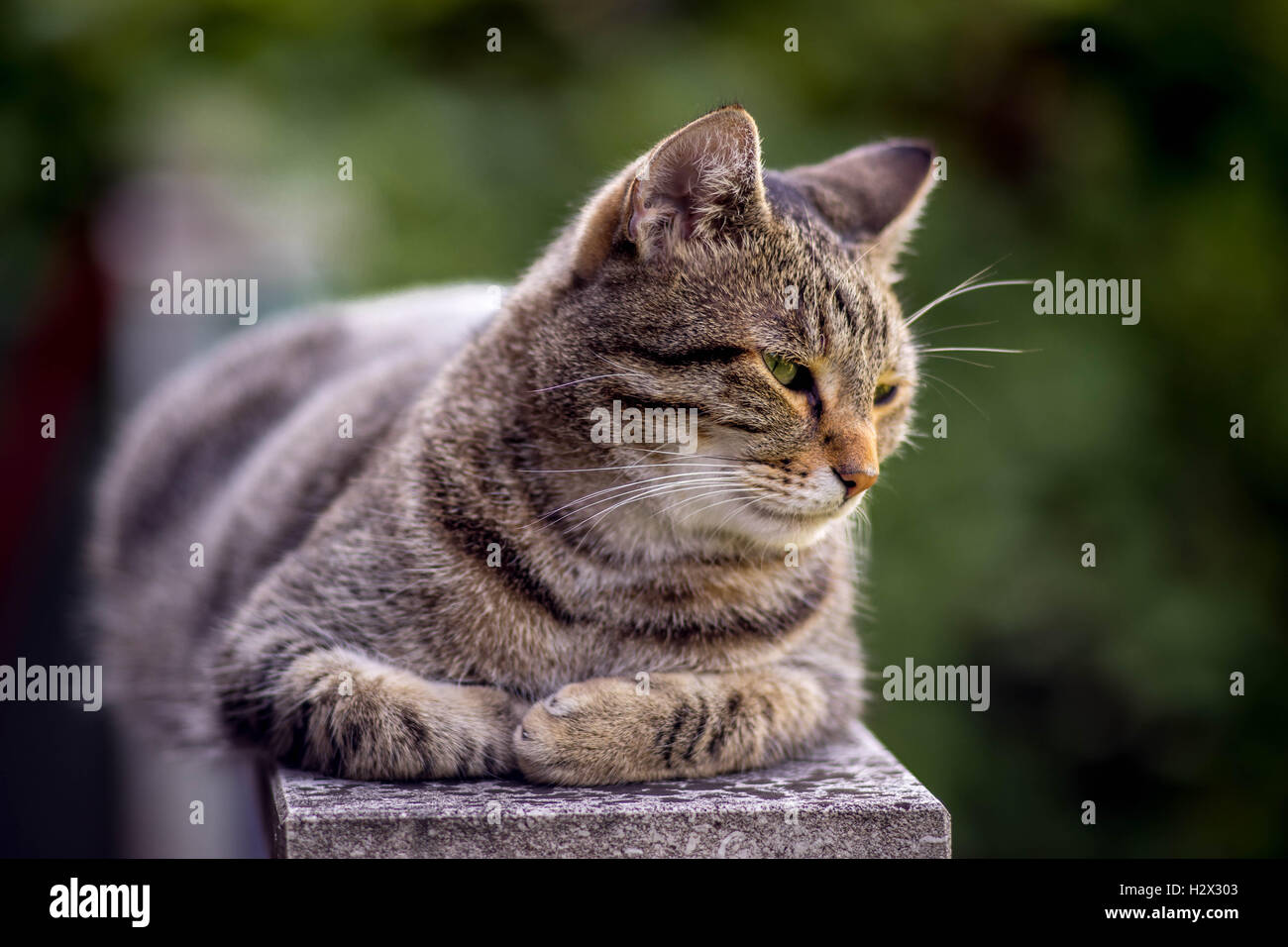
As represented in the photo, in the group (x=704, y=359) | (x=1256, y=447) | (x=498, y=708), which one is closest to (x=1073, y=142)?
(x=1256, y=447)

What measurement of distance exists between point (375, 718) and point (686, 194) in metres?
1.00

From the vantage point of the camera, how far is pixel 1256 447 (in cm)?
496

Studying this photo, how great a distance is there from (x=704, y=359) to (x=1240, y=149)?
3.63 metres

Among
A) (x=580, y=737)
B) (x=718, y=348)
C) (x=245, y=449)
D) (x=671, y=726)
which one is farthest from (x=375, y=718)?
(x=245, y=449)

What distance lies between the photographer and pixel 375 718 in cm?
208

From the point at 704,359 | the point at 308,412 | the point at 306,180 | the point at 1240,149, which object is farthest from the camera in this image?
the point at 1240,149

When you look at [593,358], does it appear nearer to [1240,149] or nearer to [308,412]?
[308,412]

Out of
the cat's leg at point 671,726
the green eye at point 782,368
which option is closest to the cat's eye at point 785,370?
the green eye at point 782,368

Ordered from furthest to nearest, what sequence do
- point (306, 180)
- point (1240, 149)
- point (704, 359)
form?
point (1240, 149), point (306, 180), point (704, 359)

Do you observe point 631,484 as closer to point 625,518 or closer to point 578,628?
point 625,518

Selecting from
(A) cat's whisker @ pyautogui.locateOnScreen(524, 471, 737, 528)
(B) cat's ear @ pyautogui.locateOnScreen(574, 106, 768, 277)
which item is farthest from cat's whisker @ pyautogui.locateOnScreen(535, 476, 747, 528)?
(B) cat's ear @ pyautogui.locateOnScreen(574, 106, 768, 277)

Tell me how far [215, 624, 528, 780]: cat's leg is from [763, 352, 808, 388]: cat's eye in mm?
711

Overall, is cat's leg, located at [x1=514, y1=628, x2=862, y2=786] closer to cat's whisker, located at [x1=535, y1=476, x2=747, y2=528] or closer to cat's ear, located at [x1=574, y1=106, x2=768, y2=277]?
cat's whisker, located at [x1=535, y1=476, x2=747, y2=528]

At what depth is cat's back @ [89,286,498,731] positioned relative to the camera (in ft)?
9.59
